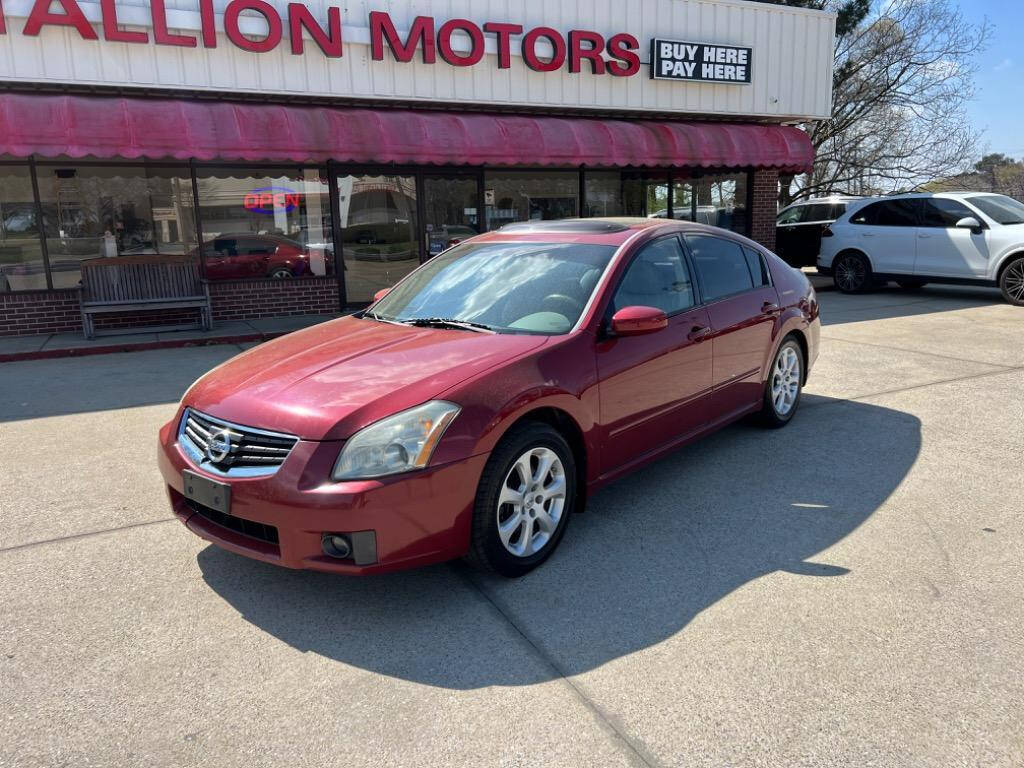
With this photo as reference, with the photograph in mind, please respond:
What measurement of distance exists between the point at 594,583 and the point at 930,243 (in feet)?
38.5

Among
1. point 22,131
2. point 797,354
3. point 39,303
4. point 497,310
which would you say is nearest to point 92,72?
point 22,131

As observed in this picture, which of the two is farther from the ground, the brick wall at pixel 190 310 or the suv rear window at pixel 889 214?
the suv rear window at pixel 889 214

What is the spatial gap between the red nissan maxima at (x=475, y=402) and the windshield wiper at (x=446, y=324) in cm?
1

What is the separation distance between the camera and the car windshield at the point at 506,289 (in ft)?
13.3

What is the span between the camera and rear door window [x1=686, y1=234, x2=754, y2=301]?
4930mm

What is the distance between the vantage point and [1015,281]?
468 inches

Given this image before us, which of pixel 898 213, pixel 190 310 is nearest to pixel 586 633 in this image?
pixel 190 310

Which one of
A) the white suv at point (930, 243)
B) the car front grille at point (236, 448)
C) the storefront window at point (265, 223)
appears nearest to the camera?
the car front grille at point (236, 448)

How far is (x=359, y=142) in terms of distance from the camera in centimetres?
1052

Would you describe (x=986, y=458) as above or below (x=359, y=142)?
below

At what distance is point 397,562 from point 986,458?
13.5 ft

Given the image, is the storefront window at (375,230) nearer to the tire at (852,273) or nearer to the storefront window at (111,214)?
the storefront window at (111,214)

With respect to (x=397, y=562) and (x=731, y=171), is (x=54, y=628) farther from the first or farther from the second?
(x=731, y=171)

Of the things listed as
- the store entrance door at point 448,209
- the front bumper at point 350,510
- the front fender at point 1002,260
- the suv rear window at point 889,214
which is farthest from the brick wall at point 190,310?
the front fender at point 1002,260
